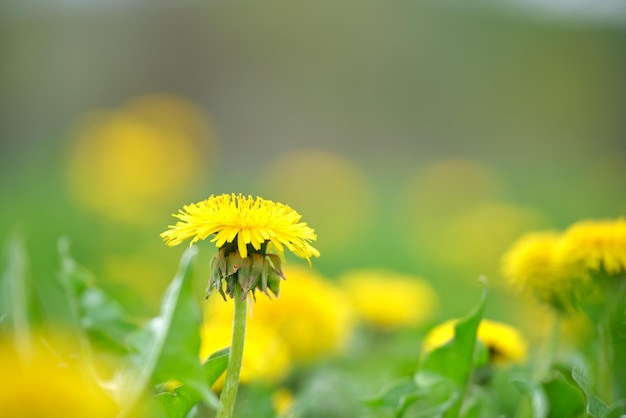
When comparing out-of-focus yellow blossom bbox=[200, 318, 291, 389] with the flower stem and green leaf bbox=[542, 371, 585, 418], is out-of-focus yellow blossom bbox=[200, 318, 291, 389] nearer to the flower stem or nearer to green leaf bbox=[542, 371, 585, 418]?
the flower stem

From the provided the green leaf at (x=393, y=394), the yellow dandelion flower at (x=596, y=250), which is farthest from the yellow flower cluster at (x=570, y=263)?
the green leaf at (x=393, y=394)

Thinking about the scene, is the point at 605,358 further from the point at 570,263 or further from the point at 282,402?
the point at 282,402

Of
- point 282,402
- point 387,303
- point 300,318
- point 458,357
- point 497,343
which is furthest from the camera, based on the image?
point 387,303

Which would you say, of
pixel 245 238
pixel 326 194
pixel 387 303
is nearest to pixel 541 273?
pixel 245 238

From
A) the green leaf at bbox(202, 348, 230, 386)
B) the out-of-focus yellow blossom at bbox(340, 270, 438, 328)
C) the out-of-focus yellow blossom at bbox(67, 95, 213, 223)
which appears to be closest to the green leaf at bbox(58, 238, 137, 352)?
the green leaf at bbox(202, 348, 230, 386)

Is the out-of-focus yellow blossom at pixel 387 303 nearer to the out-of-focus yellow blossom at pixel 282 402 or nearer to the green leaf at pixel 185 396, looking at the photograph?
the out-of-focus yellow blossom at pixel 282 402

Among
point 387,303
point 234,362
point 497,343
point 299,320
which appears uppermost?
point 387,303
